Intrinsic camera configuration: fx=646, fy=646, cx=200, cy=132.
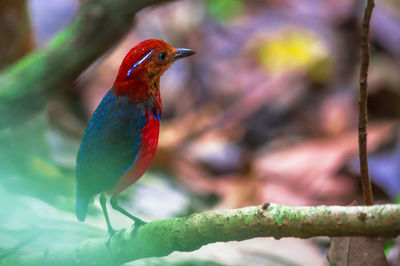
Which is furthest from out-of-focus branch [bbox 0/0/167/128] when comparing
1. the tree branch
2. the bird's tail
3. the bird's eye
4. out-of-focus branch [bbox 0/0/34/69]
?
the tree branch

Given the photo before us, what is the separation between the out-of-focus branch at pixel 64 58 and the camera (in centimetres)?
364

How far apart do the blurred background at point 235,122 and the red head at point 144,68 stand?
2.13ft

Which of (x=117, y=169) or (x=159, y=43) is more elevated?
→ (x=159, y=43)

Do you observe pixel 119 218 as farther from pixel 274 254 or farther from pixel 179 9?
pixel 179 9

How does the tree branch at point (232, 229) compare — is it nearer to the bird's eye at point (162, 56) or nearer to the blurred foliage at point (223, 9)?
the bird's eye at point (162, 56)

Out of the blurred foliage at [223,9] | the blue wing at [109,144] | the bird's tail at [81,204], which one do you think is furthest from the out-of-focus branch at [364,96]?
the blurred foliage at [223,9]

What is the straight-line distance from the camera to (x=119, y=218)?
14.2 ft

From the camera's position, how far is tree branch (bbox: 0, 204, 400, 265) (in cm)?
181

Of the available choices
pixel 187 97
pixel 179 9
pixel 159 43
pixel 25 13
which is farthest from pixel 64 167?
pixel 179 9

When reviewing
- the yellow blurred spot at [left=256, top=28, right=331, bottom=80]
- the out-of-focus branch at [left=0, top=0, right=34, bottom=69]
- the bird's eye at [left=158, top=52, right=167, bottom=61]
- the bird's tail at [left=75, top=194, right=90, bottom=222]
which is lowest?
the bird's tail at [left=75, top=194, right=90, bottom=222]

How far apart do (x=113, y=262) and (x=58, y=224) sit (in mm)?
1091

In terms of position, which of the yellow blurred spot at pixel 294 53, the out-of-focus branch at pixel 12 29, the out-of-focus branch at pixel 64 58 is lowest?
the out-of-focus branch at pixel 64 58

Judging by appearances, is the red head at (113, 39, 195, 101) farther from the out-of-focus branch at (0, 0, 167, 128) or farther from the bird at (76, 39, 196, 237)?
the out-of-focus branch at (0, 0, 167, 128)

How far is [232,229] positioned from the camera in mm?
2051
